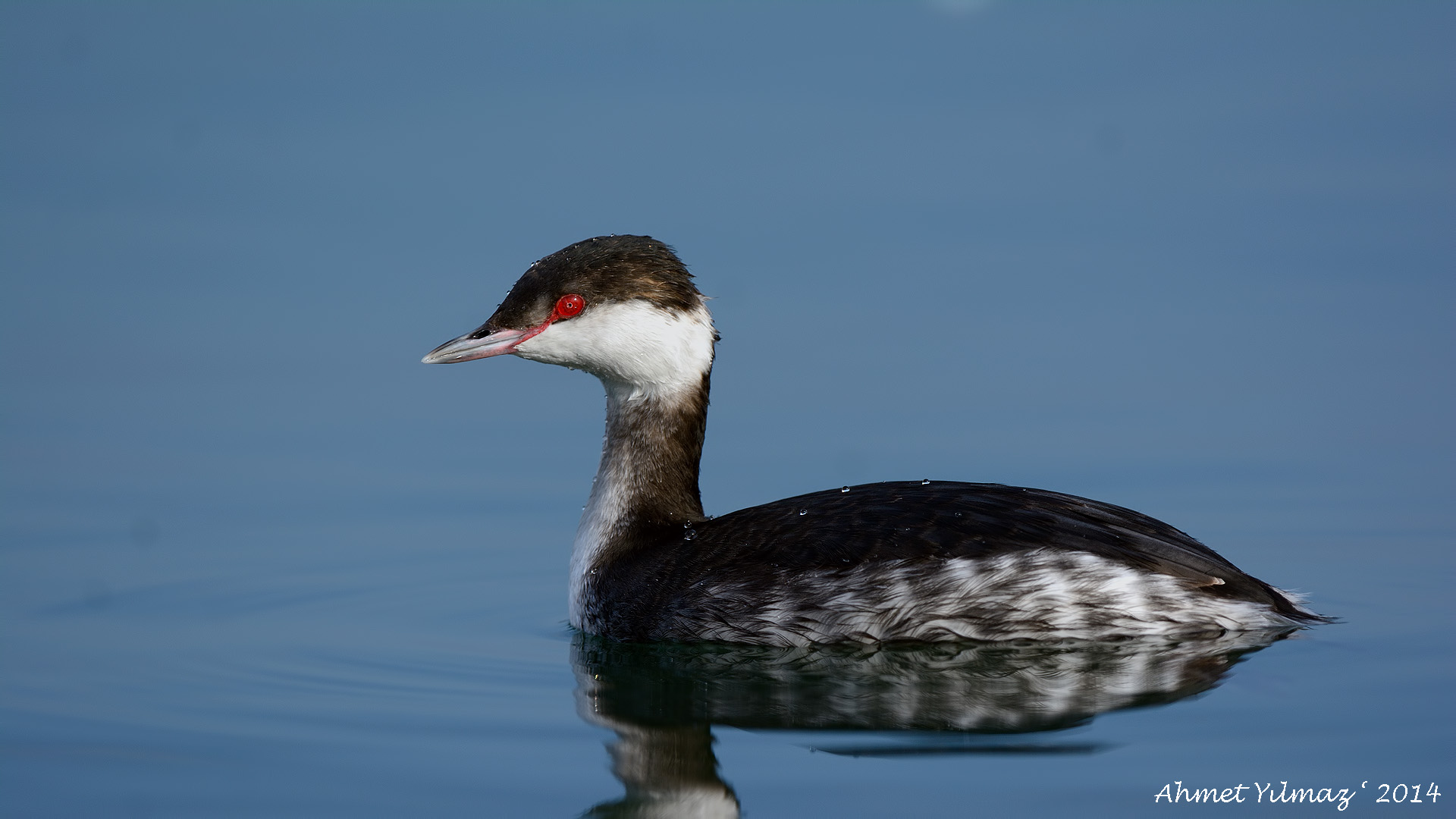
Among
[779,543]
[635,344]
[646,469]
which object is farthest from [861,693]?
[635,344]

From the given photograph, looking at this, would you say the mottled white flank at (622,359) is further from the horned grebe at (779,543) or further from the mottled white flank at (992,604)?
the mottled white flank at (992,604)

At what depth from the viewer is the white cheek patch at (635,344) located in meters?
8.62

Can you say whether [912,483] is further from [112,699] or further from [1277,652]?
[112,699]

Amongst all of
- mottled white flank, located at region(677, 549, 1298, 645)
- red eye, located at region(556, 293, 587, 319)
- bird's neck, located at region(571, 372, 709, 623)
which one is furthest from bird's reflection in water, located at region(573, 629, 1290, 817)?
red eye, located at region(556, 293, 587, 319)

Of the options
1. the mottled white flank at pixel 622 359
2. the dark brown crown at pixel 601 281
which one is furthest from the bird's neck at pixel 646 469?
the dark brown crown at pixel 601 281

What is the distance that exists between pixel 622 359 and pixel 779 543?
129cm

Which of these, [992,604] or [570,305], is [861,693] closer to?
[992,604]

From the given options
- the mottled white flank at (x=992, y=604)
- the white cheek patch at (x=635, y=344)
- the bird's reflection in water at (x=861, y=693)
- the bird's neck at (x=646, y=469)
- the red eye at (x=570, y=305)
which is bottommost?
the bird's reflection in water at (x=861, y=693)

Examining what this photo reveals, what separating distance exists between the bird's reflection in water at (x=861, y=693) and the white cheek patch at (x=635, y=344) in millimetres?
1334

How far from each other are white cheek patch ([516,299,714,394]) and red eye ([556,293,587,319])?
0.03 metres

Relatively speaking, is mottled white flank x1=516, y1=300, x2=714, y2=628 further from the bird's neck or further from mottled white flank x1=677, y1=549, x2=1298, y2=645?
mottled white flank x1=677, y1=549, x2=1298, y2=645

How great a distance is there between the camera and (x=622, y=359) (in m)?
8.69

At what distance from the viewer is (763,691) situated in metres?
7.34

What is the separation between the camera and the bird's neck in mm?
8758
